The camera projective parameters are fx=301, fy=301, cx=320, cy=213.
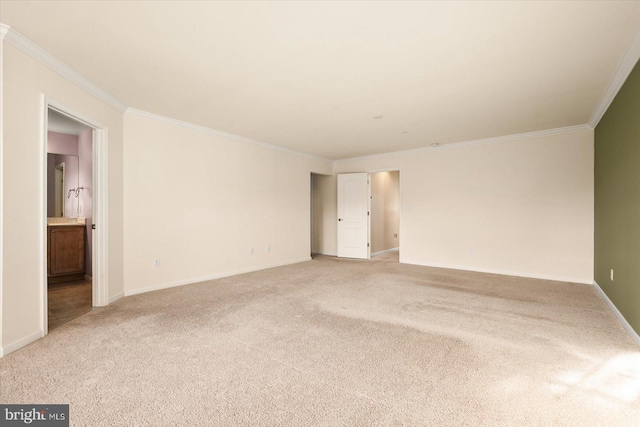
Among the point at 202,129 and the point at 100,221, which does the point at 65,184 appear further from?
the point at 202,129

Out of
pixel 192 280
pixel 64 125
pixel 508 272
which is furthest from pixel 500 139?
pixel 64 125

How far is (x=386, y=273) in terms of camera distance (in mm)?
5582

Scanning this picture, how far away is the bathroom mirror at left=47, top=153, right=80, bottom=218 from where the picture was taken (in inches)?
200

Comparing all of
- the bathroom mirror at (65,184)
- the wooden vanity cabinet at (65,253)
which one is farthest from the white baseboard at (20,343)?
the bathroom mirror at (65,184)

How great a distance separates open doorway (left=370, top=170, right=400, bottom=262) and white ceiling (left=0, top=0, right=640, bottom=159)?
3696 mm

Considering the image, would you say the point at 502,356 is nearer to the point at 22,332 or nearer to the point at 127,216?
the point at 22,332

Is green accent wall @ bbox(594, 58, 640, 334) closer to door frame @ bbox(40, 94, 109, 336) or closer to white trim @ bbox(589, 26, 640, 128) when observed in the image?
white trim @ bbox(589, 26, 640, 128)

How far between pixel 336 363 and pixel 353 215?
5410 millimetres

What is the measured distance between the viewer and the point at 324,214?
809cm

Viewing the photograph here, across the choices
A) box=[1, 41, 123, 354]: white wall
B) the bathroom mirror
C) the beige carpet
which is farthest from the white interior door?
box=[1, 41, 123, 354]: white wall

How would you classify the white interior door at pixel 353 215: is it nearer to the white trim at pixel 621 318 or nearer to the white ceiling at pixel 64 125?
the white trim at pixel 621 318

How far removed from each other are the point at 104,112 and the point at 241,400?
3636 millimetres

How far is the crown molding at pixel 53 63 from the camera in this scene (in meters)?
2.36

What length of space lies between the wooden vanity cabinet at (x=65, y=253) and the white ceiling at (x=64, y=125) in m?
1.57
